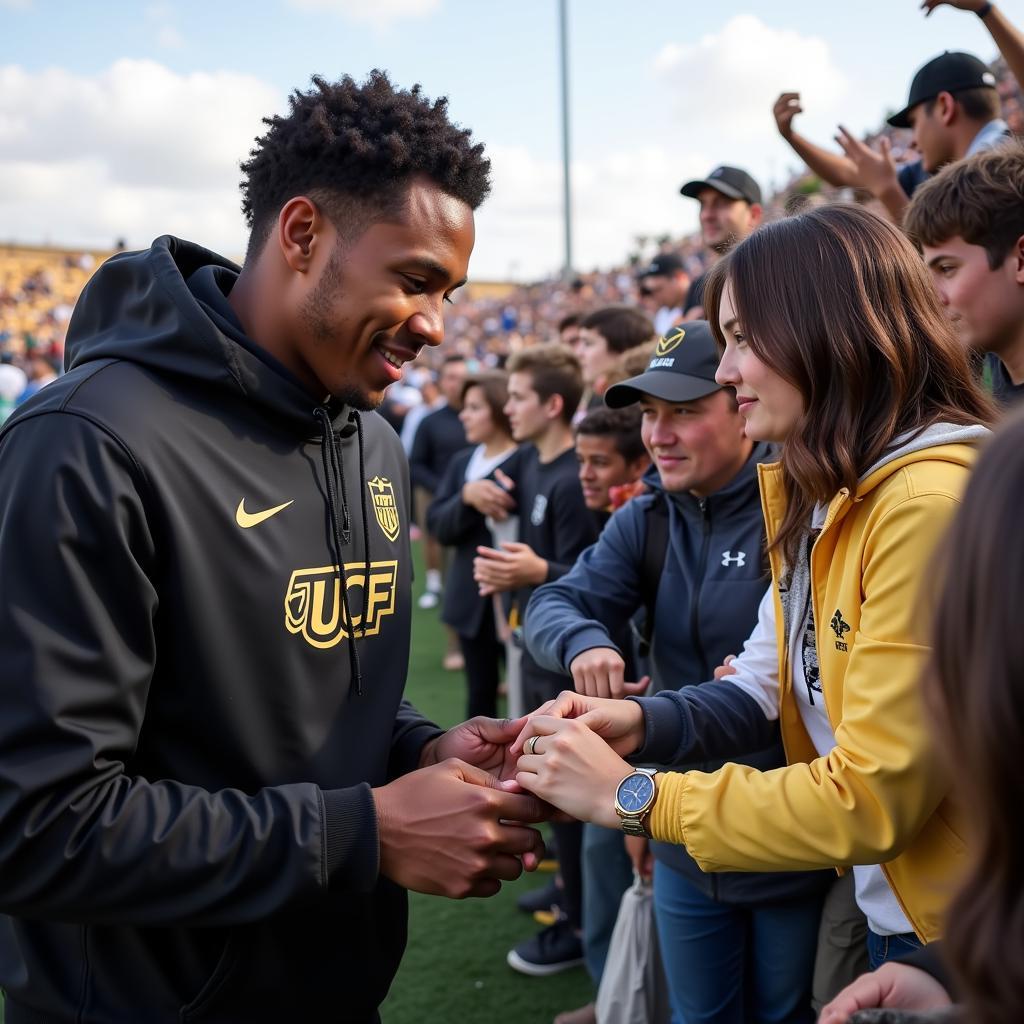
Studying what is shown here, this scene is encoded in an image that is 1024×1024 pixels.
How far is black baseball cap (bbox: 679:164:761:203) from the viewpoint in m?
6.40

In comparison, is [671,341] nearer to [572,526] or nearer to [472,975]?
[572,526]

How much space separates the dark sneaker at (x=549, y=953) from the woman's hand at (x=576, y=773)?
2.38m

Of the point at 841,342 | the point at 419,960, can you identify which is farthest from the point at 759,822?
the point at 419,960

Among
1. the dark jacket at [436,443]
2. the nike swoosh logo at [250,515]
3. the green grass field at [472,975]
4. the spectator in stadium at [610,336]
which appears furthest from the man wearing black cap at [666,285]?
the nike swoosh logo at [250,515]

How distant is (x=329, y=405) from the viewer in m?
1.90

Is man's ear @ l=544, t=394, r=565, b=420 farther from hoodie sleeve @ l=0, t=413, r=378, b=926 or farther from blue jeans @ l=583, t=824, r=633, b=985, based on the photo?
hoodie sleeve @ l=0, t=413, r=378, b=926

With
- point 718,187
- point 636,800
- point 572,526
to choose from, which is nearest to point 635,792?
point 636,800

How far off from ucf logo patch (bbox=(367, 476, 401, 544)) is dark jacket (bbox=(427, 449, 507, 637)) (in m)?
3.38

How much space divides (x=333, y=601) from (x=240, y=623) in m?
0.21

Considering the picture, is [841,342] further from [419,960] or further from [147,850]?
[419,960]

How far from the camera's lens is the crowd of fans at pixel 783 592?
61.1 inches

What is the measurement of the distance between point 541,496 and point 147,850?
3.39 meters

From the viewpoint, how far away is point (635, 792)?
69.9 inches

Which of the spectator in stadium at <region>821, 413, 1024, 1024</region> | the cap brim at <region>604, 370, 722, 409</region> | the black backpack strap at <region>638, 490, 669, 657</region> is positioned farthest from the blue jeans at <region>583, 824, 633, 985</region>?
the spectator in stadium at <region>821, 413, 1024, 1024</region>
